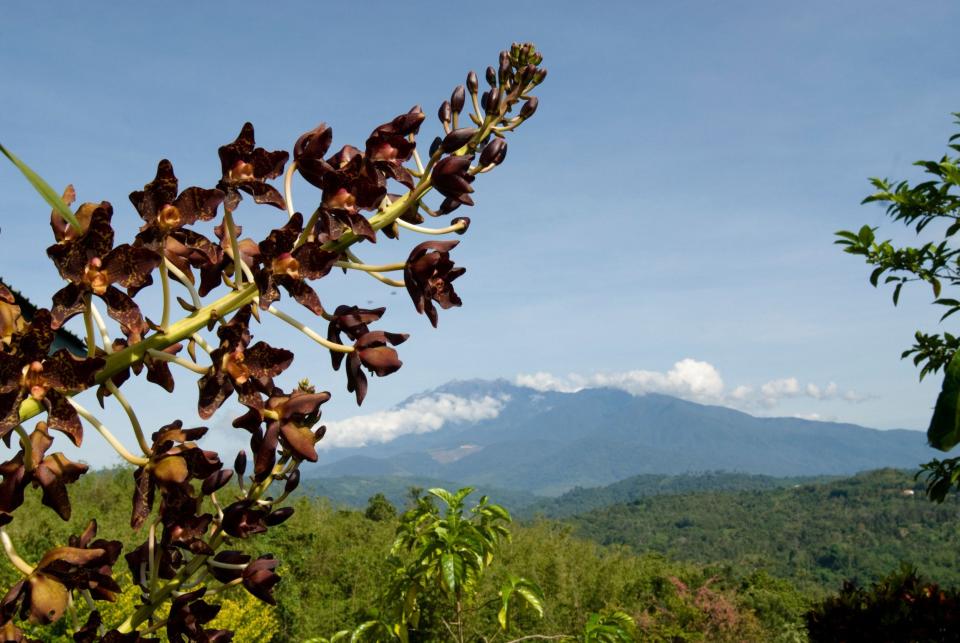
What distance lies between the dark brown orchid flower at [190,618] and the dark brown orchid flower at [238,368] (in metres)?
0.36

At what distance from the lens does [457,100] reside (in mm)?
1653

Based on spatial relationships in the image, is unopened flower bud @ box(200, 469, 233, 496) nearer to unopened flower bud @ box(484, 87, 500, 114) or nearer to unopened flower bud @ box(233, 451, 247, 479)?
unopened flower bud @ box(233, 451, 247, 479)

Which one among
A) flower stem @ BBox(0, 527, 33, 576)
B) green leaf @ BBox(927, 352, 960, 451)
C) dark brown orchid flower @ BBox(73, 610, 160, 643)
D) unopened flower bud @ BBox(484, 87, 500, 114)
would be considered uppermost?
unopened flower bud @ BBox(484, 87, 500, 114)

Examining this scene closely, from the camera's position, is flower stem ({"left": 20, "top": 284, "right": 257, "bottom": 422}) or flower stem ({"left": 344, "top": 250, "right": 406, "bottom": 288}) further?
flower stem ({"left": 344, "top": 250, "right": 406, "bottom": 288})

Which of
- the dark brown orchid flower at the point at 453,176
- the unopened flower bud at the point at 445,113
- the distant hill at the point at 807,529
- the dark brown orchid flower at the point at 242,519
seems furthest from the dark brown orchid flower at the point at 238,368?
the distant hill at the point at 807,529

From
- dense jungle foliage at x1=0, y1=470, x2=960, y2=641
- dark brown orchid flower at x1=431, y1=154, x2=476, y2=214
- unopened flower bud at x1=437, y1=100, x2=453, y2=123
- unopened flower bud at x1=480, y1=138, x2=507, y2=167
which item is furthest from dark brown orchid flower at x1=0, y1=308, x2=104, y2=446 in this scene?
dense jungle foliage at x1=0, y1=470, x2=960, y2=641

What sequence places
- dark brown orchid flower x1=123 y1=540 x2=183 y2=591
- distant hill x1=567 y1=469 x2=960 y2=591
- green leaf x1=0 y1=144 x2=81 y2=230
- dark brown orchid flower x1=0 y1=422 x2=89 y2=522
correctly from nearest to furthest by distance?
green leaf x1=0 y1=144 x2=81 y2=230, dark brown orchid flower x1=0 y1=422 x2=89 y2=522, dark brown orchid flower x1=123 y1=540 x2=183 y2=591, distant hill x1=567 y1=469 x2=960 y2=591

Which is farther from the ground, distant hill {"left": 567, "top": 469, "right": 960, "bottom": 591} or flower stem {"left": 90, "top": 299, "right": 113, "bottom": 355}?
flower stem {"left": 90, "top": 299, "right": 113, "bottom": 355}

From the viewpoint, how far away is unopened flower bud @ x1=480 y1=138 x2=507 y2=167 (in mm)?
1474

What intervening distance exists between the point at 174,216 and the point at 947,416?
1.10m

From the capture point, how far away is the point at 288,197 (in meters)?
1.28

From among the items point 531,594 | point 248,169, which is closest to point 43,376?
point 248,169

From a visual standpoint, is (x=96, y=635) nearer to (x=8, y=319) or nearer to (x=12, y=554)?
(x=12, y=554)

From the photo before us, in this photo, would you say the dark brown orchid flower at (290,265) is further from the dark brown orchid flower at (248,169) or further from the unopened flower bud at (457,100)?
the unopened flower bud at (457,100)
